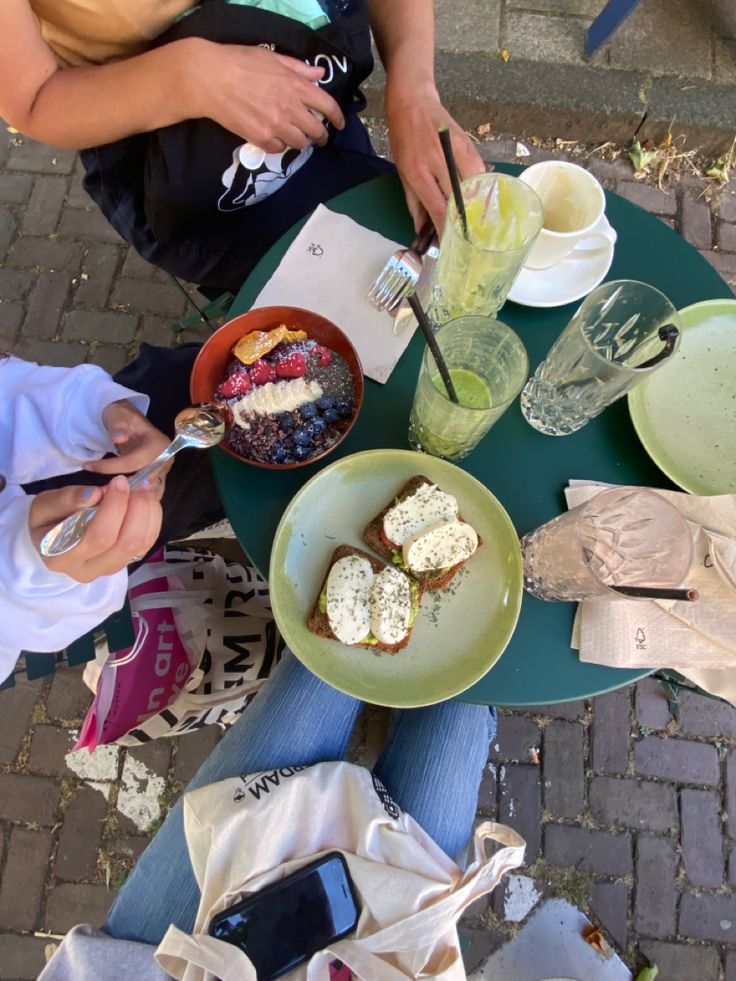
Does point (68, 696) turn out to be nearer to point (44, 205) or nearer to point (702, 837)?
point (44, 205)

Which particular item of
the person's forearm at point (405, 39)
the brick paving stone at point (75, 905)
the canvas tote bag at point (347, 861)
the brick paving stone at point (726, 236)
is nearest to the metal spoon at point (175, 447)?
the canvas tote bag at point (347, 861)

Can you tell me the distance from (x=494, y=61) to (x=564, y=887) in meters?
3.21

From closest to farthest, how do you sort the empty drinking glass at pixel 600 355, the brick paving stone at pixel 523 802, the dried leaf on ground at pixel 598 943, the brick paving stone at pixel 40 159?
the empty drinking glass at pixel 600 355 < the dried leaf on ground at pixel 598 943 < the brick paving stone at pixel 523 802 < the brick paving stone at pixel 40 159

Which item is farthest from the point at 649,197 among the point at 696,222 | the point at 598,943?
the point at 598,943

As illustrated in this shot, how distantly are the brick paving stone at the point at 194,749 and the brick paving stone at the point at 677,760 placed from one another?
56.2 inches

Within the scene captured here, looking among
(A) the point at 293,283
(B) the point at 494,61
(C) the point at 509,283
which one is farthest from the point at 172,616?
(B) the point at 494,61

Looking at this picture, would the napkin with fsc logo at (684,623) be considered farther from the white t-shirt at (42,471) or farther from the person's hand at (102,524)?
the white t-shirt at (42,471)

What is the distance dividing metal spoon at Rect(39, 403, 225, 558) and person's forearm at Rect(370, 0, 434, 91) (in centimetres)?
97

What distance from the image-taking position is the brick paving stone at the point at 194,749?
7.14 feet

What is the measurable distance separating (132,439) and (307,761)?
2.82ft

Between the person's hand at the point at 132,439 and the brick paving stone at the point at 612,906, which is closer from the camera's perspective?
the person's hand at the point at 132,439

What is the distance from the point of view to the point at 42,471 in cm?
149

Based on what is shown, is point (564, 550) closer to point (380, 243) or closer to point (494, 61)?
point (380, 243)

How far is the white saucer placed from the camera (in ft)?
4.60
